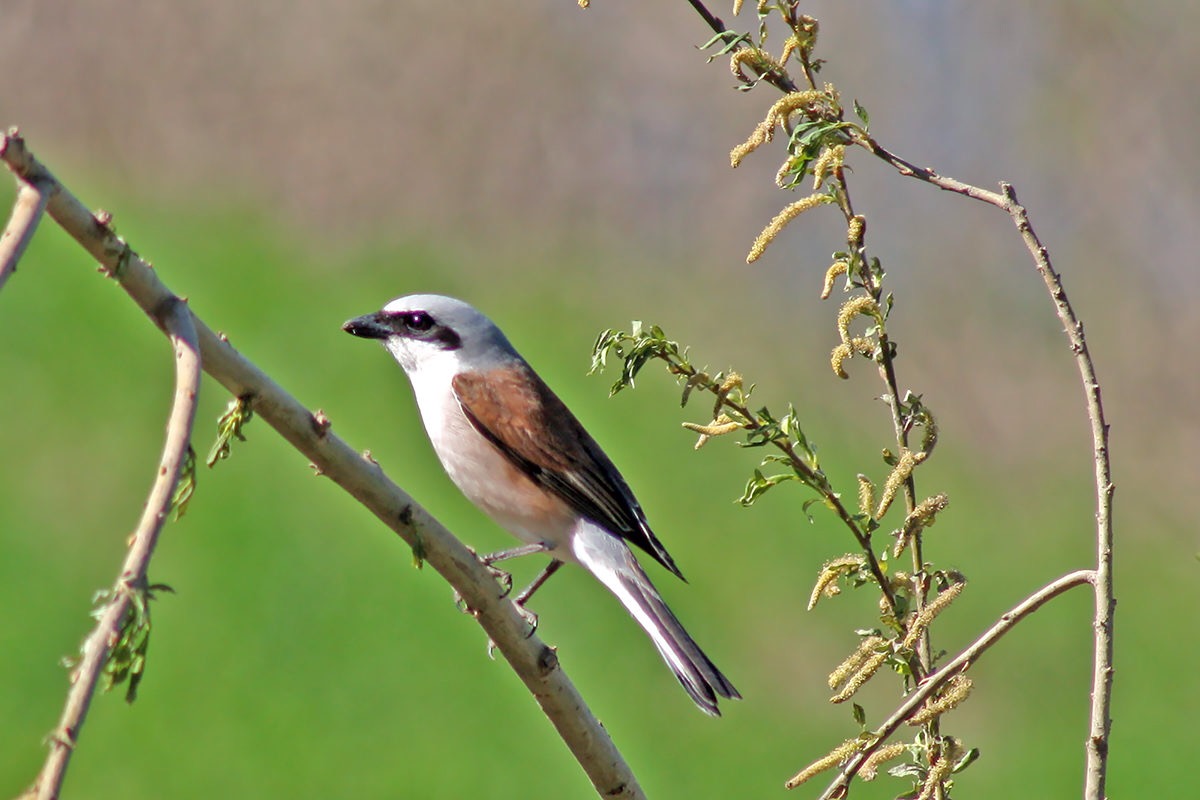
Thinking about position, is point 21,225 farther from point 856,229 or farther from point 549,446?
point 549,446

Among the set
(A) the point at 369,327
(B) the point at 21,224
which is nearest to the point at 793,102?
(B) the point at 21,224

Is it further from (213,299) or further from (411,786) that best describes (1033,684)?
(213,299)

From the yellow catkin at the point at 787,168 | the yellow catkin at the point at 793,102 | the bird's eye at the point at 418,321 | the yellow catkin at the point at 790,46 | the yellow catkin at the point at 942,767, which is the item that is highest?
the bird's eye at the point at 418,321

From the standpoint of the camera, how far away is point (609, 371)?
5387 millimetres

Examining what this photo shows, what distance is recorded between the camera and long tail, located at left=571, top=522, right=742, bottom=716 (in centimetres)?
236

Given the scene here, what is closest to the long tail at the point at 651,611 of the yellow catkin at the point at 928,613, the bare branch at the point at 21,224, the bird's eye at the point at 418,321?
the bird's eye at the point at 418,321

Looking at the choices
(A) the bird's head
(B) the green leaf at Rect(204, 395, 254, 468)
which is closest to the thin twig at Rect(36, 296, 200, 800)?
(B) the green leaf at Rect(204, 395, 254, 468)

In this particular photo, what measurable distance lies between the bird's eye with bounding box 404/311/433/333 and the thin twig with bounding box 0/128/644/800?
1.49 m

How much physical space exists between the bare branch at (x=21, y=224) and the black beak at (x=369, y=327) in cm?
200

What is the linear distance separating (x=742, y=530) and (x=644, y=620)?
9.91ft

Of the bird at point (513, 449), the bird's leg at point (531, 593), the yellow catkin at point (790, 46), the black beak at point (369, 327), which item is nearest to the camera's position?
the yellow catkin at point (790, 46)

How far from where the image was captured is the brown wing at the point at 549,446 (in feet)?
9.66

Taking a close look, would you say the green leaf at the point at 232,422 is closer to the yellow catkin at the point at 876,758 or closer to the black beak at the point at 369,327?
the yellow catkin at the point at 876,758

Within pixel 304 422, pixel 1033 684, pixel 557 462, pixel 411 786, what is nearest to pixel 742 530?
pixel 1033 684
